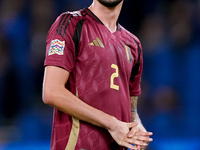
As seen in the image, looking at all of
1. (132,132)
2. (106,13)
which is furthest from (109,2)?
(132,132)

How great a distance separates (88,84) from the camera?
Answer: 1.52 m

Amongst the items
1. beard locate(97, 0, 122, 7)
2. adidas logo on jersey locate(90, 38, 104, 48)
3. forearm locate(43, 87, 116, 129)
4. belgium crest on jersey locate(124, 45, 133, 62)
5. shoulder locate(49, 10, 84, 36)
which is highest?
beard locate(97, 0, 122, 7)

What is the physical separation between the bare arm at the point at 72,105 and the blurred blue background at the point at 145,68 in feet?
7.58

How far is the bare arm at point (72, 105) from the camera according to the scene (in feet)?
4.60

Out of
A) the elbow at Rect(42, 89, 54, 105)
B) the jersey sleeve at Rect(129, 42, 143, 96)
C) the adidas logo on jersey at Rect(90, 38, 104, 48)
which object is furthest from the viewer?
the jersey sleeve at Rect(129, 42, 143, 96)

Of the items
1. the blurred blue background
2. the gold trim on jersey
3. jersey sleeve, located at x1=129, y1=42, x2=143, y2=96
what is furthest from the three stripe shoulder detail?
the blurred blue background

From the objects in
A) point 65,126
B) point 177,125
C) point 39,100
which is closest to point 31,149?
point 39,100

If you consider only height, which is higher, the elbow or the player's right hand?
the elbow

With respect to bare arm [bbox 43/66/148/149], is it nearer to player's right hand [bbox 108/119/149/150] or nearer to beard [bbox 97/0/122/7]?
player's right hand [bbox 108/119/149/150]

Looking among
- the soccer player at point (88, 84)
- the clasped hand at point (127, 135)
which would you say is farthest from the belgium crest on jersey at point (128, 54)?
the clasped hand at point (127, 135)

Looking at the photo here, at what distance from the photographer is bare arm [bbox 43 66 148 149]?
1401mm

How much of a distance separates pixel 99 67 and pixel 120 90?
17 centimetres

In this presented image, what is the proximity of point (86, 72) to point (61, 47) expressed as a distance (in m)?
0.17

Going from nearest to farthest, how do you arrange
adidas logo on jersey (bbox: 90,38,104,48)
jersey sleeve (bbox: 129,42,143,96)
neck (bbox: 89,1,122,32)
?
1. adidas logo on jersey (bbox: 90,38,104,48)
2. neck (bbox: 89,1,122,32)
3. jersey sleeve (bbox: 129,42,143,96)
